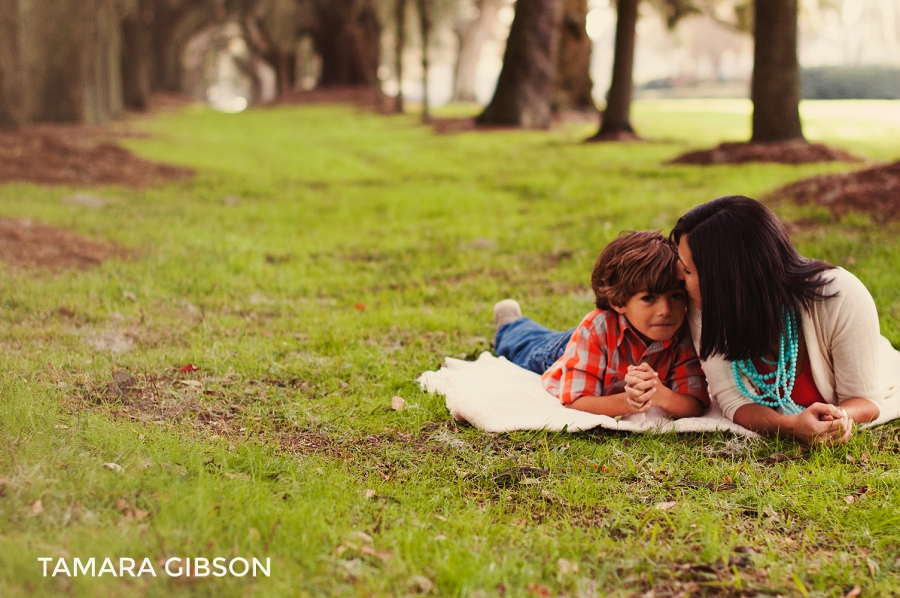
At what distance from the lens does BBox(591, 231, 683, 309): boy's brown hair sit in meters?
3.75

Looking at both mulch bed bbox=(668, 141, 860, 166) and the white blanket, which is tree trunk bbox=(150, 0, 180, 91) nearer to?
mulch bed bbox=(668, 141, 860, 166)

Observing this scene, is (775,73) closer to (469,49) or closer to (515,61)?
(515,61)

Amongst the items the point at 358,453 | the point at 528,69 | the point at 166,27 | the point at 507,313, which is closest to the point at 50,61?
the point at 528,69

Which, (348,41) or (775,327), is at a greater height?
(348,41)

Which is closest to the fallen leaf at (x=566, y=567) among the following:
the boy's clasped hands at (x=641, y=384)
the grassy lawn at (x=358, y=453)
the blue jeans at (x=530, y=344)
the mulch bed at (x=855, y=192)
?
the grassy lawn at (x=358, y=453)

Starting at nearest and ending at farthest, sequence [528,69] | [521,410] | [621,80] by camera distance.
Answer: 1. [521,410]
2. [621,80]
3. [528,69]

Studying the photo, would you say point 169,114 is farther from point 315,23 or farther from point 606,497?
point 606,497

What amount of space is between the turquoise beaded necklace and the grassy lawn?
8.3 inches

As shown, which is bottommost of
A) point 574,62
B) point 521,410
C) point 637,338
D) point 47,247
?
point 521,410

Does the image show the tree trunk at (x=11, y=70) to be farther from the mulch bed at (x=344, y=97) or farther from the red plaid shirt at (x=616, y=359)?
the mulch bed at (x=344, y=97)

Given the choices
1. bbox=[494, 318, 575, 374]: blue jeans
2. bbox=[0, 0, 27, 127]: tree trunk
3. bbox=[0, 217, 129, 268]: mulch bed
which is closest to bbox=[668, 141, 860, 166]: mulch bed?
bbox=[494, 318, 575, 374]: blue jeans

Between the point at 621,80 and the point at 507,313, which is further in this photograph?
the point at 621,80

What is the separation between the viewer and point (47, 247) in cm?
739

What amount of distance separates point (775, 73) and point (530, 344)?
8.91 meters
